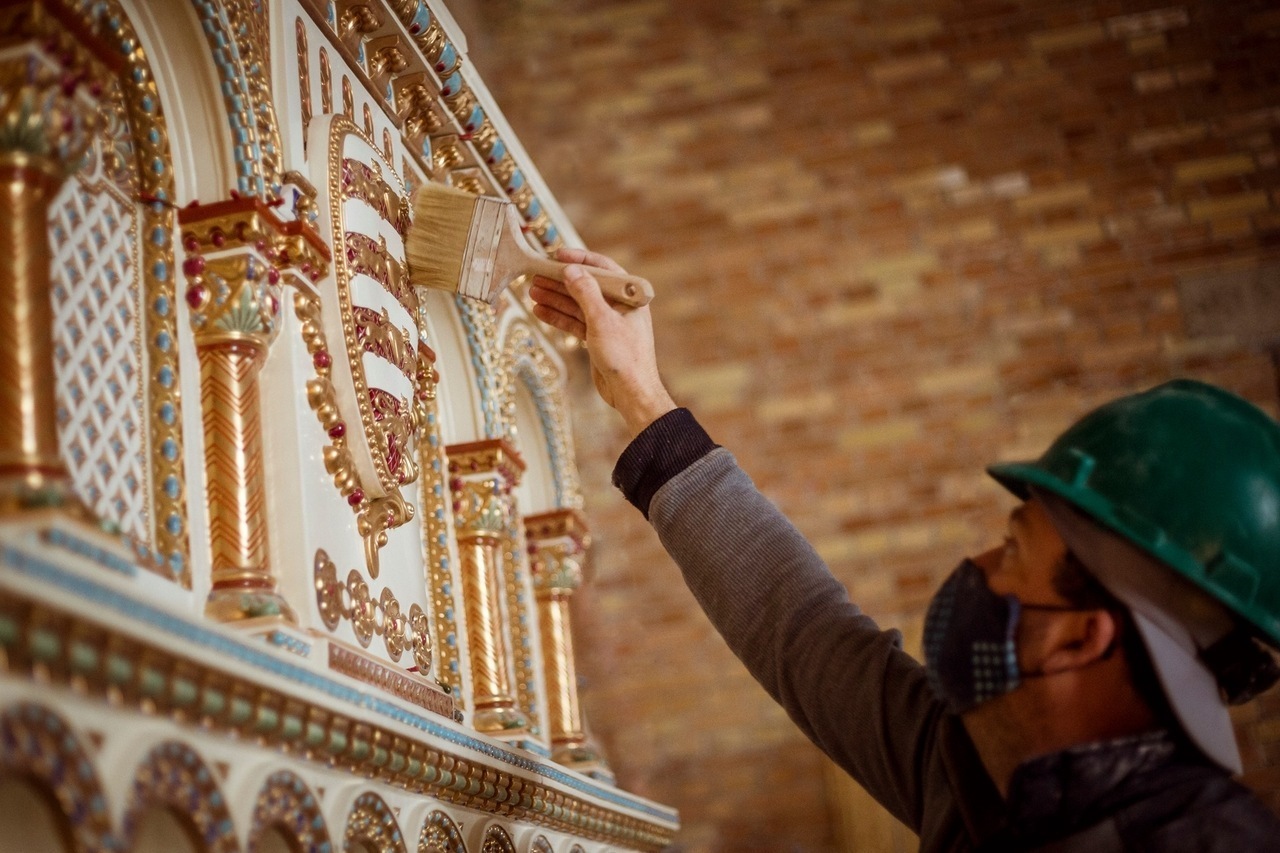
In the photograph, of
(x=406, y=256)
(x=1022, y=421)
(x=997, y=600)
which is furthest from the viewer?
(x=1022, y=421)

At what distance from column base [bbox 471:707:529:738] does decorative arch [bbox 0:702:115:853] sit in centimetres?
146

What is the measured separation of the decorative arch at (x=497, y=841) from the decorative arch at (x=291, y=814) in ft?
2.10

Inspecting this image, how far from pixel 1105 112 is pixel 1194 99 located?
1.06 ft

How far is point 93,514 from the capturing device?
129cm

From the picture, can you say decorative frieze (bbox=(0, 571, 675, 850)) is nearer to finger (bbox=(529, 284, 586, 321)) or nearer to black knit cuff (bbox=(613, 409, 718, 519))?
black knit cuff (bbox=(613, 409, 718, 519))

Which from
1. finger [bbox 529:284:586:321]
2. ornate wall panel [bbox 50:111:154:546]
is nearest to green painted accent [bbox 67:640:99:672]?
ornate wall panel [bbox 50:111:154:546]

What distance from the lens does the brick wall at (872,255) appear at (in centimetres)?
468

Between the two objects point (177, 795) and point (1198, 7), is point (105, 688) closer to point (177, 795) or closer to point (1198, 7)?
point (177, 795)

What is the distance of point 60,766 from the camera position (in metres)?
1.11

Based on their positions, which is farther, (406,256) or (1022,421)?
(1022,421)

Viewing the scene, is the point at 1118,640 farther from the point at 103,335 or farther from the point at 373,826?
the point at 103,335

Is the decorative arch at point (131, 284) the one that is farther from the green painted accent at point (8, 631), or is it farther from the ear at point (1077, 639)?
the ear at point (1077, 639)

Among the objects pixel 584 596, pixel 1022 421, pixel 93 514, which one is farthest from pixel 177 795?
pixel 1022 421

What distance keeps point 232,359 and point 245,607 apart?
0.35m
